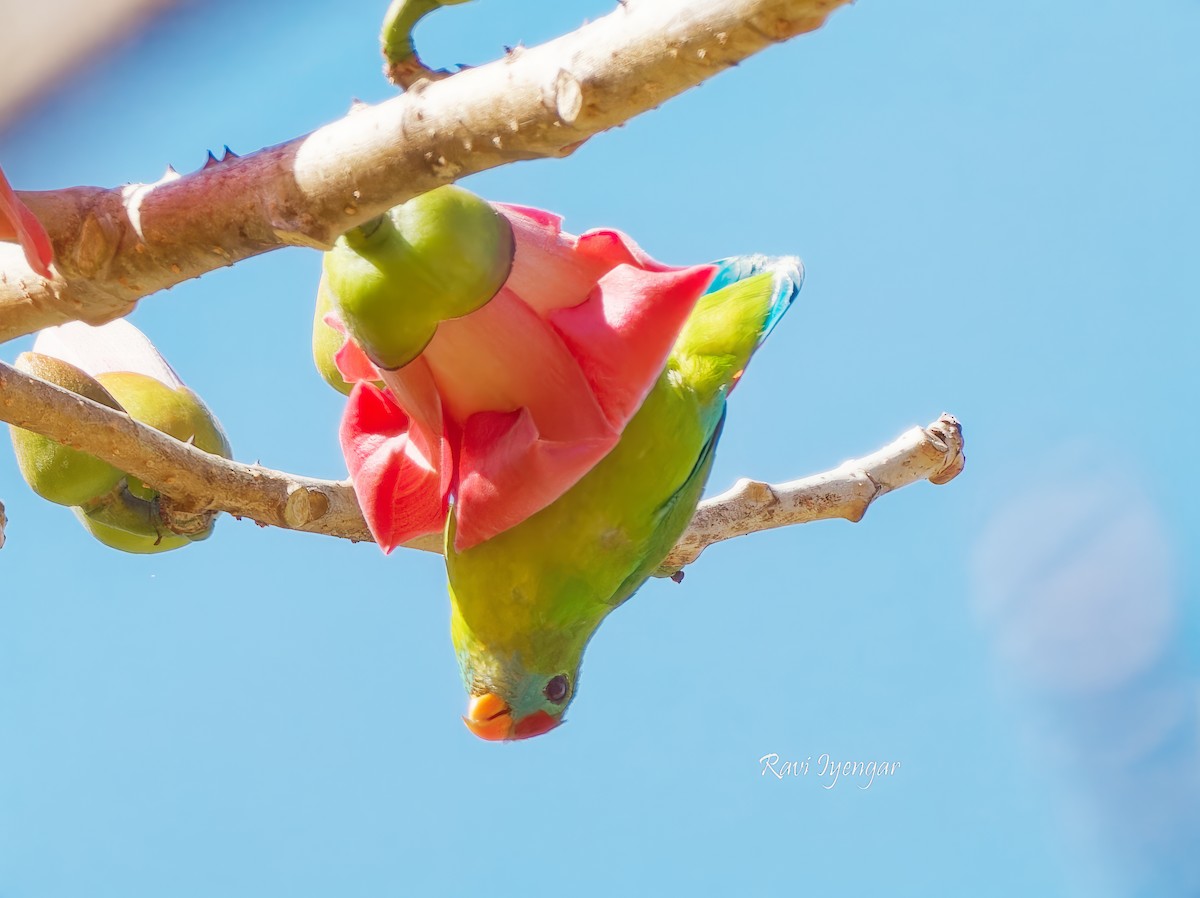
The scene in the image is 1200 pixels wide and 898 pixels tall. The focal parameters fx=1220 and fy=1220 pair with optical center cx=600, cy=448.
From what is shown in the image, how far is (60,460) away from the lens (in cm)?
146

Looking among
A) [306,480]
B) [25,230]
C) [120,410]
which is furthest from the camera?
[306,480]

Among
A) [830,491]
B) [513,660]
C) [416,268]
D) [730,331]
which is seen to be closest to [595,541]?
[513,660]

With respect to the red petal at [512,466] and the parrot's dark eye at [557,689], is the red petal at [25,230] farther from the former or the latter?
the parrot's dark eye at [557,689]

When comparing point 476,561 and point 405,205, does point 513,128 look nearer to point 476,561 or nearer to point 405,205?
point 405,205

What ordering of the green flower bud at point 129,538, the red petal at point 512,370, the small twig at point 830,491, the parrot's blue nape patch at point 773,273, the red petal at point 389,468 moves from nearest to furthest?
the red petal at point 512,370 → the red petal at point 389,468 → the parrot's blue nape patch at point 773,273 → the green flower bud at point 129,538 → the small twig at point 830,491

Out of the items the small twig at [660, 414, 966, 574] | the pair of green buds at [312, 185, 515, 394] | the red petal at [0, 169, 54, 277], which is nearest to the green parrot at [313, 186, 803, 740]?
the pair of green buds at [312, 185, 515, 394]

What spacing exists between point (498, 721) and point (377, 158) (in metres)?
0.61

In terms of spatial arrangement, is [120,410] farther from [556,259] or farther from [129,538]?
[556,259]

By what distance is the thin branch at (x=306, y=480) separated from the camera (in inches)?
48.8

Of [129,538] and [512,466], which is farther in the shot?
[129,538]

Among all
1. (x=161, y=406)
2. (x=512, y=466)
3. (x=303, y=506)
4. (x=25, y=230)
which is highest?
(x=161, y=406)

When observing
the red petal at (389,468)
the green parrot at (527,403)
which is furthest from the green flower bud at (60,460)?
the red petal at (389,468)

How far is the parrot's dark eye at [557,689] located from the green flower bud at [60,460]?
2.08ft

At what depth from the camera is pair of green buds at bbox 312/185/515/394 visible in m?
0.89
